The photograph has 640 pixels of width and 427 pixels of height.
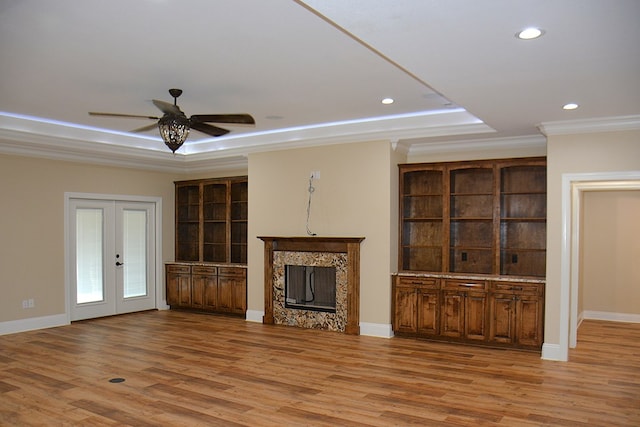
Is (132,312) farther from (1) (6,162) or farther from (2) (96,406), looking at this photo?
(2) (96,406)

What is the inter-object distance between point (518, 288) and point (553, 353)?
0.83 m

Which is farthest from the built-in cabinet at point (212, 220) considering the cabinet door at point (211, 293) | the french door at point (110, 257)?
the french door at point (110, 257)

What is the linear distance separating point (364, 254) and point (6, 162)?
5269 millimetres

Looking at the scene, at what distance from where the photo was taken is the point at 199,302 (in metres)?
8.97

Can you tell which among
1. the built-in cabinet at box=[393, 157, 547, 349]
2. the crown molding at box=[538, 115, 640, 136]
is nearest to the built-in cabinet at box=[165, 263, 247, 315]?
the built-in cabinet at box=[393, 157, 547, 349]

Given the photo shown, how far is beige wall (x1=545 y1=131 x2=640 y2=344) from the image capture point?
18.3 feet

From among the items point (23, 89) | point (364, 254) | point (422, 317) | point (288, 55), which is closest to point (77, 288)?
point (23, 89)

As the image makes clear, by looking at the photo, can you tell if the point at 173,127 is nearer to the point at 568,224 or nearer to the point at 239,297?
the point at 239,297

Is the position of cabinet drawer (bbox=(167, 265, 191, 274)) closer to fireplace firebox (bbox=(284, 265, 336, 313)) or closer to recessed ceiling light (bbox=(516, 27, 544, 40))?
fireplace firebox (bbox=(284, 265, 336, 313))

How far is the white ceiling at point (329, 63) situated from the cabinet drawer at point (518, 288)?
1.89m

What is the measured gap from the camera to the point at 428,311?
6.80 meters

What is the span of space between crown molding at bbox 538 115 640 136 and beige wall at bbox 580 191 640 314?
286 cm

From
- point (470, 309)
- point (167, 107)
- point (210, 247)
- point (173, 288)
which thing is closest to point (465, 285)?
point (470, 309)

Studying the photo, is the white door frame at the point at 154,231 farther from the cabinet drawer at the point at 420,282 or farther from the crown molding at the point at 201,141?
the cabinet drawer at the point at 420,282
